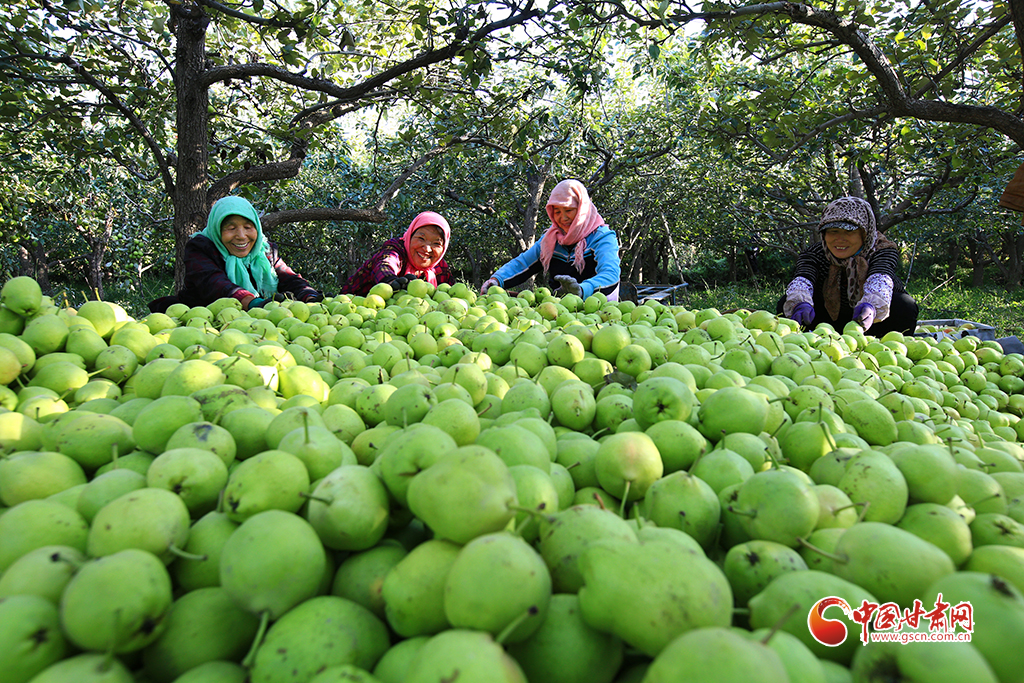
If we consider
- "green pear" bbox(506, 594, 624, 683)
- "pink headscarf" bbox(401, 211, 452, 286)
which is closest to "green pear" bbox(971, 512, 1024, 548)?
"green pear" bbox(506, 594, 624, 683)

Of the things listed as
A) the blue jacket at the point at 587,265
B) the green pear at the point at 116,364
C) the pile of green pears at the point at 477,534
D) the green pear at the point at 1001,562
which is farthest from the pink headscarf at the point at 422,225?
the green pear at the point at 1001,562

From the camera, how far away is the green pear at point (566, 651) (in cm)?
91

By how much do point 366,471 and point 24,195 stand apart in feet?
61.3

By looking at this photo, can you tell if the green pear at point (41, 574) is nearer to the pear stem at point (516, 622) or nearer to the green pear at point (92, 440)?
the green pear at point (92, 440)

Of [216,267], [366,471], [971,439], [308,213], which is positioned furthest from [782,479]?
[308,213]

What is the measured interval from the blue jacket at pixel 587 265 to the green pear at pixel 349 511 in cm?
451

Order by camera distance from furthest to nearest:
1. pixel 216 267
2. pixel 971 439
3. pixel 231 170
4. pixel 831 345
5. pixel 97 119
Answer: pixel 231 170 < pixel 97 119 < pixel 216 267 < pixel 831 345 < pixel 971 439

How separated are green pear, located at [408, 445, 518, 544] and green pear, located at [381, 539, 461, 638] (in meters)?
0.06

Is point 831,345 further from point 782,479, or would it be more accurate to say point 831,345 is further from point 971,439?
point 782,479

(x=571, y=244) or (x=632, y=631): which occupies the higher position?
(x=571, y=244)

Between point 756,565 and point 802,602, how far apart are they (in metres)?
0.16

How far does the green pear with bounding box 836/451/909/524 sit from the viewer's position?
1293mm

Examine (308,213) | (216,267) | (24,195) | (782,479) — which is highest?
(24,195)

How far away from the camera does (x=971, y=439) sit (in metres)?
2.25
